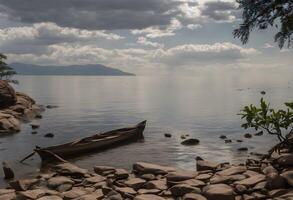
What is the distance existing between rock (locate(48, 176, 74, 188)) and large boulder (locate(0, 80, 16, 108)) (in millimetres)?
43682

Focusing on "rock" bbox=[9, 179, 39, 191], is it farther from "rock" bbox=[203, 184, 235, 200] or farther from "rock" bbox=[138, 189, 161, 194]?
"rock" bbox=[203, 184, 235, 200]

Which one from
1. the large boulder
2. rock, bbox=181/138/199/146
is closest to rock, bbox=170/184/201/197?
rock, bbox=181/138/199/146

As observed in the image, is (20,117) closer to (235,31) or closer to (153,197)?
(235,31)

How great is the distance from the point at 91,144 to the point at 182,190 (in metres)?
20.3

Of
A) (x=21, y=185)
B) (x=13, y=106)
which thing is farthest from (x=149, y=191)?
(x=13, y=106)

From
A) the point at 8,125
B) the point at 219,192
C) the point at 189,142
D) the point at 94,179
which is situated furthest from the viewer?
the point at 8,125

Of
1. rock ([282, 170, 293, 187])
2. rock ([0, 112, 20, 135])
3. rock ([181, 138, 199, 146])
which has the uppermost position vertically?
rock ([282, 170, 293, 187])

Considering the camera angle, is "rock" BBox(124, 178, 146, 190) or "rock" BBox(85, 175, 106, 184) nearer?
"rock" BBox(124, 178, 146, 190)

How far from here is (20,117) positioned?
62.9 m

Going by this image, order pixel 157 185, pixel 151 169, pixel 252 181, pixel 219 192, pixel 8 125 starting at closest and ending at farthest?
pixel 219 192 < pixel 252 181 < pixel 157 185 < pixel 151 169 < pixel 8 125

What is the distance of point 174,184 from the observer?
1827 cm

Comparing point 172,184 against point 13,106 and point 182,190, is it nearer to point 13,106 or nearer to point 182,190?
point 182,190

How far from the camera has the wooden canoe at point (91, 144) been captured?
31891 mm

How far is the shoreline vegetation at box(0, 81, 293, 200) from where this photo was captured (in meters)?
15.6
